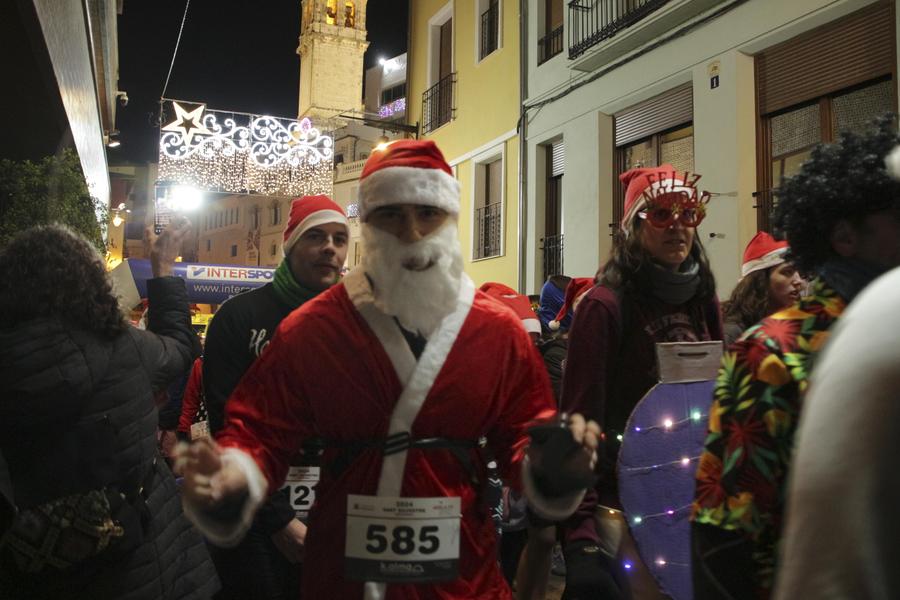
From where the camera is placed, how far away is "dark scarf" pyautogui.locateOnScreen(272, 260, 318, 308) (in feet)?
12.2

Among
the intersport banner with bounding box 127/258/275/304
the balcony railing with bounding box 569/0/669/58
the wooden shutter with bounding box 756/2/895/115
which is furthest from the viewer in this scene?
the intersport banner with bounding box 127/258/275/304

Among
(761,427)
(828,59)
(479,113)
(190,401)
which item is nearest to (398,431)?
(761,427)

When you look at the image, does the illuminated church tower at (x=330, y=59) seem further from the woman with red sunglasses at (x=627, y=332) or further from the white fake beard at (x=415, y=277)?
the white fake beard at (x=415, y=277)

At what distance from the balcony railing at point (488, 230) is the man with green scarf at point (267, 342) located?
37.5 ft

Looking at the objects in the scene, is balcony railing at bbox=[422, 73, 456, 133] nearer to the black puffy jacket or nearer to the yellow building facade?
the yellow building facade

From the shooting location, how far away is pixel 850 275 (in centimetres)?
193

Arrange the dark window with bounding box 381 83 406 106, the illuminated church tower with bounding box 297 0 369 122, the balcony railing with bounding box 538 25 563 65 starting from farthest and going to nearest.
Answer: the dark window with bounding box 381 83 406 106 → the illuminated church tower with bounding box 297 0 369 122 → the balcony railing with bounding box 538 25 563 65

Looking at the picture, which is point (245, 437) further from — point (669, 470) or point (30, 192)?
point (30, 192)

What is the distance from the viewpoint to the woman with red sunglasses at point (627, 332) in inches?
110

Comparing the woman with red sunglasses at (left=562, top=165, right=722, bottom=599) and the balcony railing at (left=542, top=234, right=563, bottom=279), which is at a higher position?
the balcony railing at (left=542, top=234, right=563, bottom=279)

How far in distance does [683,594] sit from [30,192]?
606 cm

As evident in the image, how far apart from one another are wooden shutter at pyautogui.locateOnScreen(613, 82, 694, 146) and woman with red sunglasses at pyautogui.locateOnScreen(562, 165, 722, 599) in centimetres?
773

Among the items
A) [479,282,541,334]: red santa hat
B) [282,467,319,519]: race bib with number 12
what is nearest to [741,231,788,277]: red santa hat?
[479,282,541,334]: red santa hat

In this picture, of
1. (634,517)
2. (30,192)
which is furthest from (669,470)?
(30,192)
